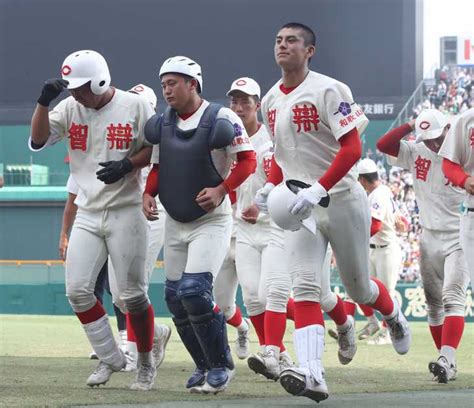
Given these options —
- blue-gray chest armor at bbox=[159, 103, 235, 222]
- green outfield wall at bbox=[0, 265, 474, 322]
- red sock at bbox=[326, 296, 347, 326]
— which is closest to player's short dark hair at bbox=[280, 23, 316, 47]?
blue-gray chest armor at bbox=[159, 103, 235, 222]

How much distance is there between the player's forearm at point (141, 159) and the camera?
7.43m

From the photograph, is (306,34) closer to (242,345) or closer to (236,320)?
(236,320)

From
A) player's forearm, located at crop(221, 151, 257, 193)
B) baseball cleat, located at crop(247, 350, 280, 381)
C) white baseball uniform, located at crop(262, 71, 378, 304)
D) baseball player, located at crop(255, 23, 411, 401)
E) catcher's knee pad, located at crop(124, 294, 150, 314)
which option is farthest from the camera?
baseball cleat, located at crop(247, 350, 280, 381)

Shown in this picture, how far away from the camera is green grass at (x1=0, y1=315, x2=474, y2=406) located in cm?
699

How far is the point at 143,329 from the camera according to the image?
774cm

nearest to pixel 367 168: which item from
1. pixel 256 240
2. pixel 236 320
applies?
pixel 236 320

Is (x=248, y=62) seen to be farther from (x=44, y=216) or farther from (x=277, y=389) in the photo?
(x=277, y=389)

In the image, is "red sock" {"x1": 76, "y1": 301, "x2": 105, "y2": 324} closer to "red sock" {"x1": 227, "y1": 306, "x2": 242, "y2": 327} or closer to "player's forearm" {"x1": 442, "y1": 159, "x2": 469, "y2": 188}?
"player's forearm" {"x1": 442, "y1": 159, "x2": 469, "y2": 188}

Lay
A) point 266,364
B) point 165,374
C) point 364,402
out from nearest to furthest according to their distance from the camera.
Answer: point 364,402, point 266,364, point 165,374

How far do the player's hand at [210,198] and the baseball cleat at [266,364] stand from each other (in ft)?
4.15

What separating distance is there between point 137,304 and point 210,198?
1004 millimetres

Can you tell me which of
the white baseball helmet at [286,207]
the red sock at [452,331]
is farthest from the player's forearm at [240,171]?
the red sock at [452,331]

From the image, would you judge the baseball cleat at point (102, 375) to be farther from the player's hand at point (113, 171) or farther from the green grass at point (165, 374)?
the player's hand at point (113, 171)

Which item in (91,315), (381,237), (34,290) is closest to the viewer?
(91,315)
